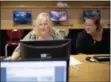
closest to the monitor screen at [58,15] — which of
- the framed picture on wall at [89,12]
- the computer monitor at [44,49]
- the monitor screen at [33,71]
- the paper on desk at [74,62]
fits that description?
the framed picture on wall at [89,12]

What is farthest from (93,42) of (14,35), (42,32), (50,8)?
(50,8)

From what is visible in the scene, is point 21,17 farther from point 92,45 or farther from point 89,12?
point 92,45

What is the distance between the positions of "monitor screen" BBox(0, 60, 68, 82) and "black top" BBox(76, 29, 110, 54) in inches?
83.3

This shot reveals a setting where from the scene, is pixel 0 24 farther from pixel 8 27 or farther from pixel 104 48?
pixel 104 48

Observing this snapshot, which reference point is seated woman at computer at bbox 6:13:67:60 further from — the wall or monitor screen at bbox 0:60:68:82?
the wall

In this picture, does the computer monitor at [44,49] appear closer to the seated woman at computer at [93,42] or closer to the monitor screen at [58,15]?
the seated woman at computer at [93,42]

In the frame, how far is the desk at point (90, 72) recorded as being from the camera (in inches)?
92.5

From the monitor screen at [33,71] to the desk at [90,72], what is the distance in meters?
0.85

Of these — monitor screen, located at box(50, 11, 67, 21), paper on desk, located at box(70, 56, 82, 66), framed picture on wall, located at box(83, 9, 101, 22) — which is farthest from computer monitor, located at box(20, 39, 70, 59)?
framed picture on wall, located at box(83, 9, 101, 22)

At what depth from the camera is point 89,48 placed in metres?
3.62

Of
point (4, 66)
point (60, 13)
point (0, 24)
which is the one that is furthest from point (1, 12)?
point (4, 66)

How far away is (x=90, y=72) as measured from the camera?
2518mm

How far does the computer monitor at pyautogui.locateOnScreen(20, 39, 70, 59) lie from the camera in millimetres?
2057

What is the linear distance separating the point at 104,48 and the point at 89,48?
199mm
